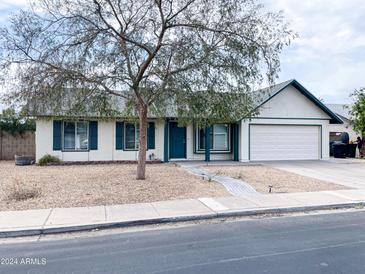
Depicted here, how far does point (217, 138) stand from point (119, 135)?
5.57 m

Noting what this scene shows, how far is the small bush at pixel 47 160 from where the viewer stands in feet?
52.8

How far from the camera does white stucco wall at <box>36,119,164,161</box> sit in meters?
16.3

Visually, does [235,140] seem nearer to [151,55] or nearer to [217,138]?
[217,138]

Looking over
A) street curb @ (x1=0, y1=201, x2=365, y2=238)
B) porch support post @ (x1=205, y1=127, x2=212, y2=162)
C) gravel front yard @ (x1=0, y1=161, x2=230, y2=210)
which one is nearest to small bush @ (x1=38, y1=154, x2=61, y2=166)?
gravel front yard @ (x1=0, y1=161, x2=230, y2=210)

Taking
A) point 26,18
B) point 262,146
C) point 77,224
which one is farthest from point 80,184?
point 262,146

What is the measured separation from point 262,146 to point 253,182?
25.9 ft

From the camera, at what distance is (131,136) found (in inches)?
695

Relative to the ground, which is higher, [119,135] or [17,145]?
[119,135]

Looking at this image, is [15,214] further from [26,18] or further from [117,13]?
[117,13]

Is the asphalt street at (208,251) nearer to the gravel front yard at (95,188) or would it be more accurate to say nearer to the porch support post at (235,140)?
the gravel front yard at (95,188)

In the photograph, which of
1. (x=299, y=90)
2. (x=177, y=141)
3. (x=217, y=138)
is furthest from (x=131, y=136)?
(x=299, y=90)

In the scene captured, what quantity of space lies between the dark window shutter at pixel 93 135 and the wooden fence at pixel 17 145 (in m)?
4.55

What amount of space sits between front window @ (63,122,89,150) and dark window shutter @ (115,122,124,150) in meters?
1.55

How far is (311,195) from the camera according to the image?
29.5ft
